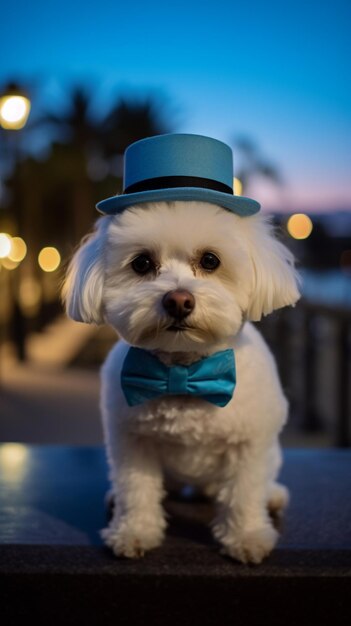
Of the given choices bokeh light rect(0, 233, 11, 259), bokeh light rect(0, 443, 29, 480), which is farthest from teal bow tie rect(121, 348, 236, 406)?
Result: bokeh light rect(0, 233, 11, 259)

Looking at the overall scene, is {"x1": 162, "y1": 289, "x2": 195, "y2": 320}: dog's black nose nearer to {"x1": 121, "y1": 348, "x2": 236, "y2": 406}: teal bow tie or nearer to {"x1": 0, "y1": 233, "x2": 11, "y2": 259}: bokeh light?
{"x1": 121, "y1": 348, "x2": 236, "y2": 406}: teal bow tie

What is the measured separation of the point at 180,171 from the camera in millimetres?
1695

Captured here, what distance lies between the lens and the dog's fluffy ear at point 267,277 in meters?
1.65

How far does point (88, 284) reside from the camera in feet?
5.45

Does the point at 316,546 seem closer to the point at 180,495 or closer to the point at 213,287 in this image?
the point at 180,495

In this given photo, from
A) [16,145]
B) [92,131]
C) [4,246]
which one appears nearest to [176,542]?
[16,145]

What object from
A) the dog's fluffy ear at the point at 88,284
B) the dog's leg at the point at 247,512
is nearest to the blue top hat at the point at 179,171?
the dog's fluffy ear at the point at 88,284

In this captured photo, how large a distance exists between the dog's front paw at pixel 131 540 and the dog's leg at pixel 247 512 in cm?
19

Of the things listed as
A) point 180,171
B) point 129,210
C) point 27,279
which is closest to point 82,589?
point 129,210

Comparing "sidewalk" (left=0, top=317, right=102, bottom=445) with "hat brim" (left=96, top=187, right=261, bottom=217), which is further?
"sidewalk" (left=0, top=317, right=102, bottom=445)

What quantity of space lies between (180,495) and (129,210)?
1.02 metres

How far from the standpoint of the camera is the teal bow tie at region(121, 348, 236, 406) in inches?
66.8

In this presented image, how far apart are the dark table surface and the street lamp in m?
7.48

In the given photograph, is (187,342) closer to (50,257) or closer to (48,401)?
(48,401)
